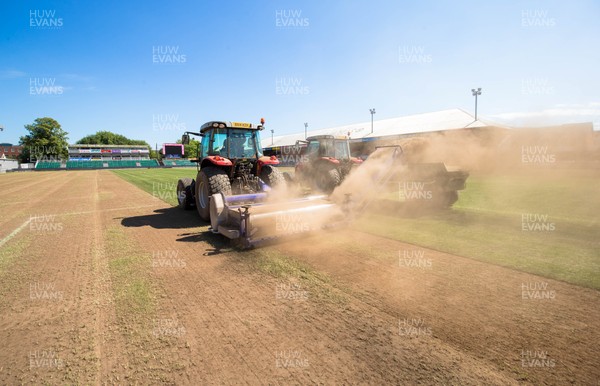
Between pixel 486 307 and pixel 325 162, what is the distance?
8.55 m

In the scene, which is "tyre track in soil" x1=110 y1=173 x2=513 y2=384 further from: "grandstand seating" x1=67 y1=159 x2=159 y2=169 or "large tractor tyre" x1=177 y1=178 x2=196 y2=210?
"grandstand seating" x1=67 y1=159 x2=159 y2=169

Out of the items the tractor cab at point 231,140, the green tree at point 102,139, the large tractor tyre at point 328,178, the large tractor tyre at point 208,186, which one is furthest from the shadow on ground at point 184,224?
the green tree at point 102,139

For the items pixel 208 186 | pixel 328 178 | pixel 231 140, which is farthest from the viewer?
pixel 328 178

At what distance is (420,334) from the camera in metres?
2.58

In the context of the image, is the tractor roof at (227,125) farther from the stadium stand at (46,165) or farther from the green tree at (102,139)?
the green tree at (102,139)

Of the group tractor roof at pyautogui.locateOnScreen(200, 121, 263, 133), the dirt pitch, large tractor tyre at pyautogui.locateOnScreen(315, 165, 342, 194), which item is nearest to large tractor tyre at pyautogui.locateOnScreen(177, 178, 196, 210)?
tractor roof at pyautogui.locateOnScreen(200, 121, 263, 133)

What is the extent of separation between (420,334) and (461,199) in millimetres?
8224

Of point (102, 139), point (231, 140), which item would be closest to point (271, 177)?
point (231, 140)

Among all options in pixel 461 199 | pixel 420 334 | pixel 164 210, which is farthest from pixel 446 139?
pixel 164 210

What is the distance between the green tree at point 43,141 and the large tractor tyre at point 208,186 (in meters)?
90.8

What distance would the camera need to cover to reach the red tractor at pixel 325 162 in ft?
35.6

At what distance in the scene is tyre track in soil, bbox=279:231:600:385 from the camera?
2264 mm

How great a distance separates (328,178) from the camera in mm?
10789

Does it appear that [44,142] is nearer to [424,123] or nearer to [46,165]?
[46,165]
